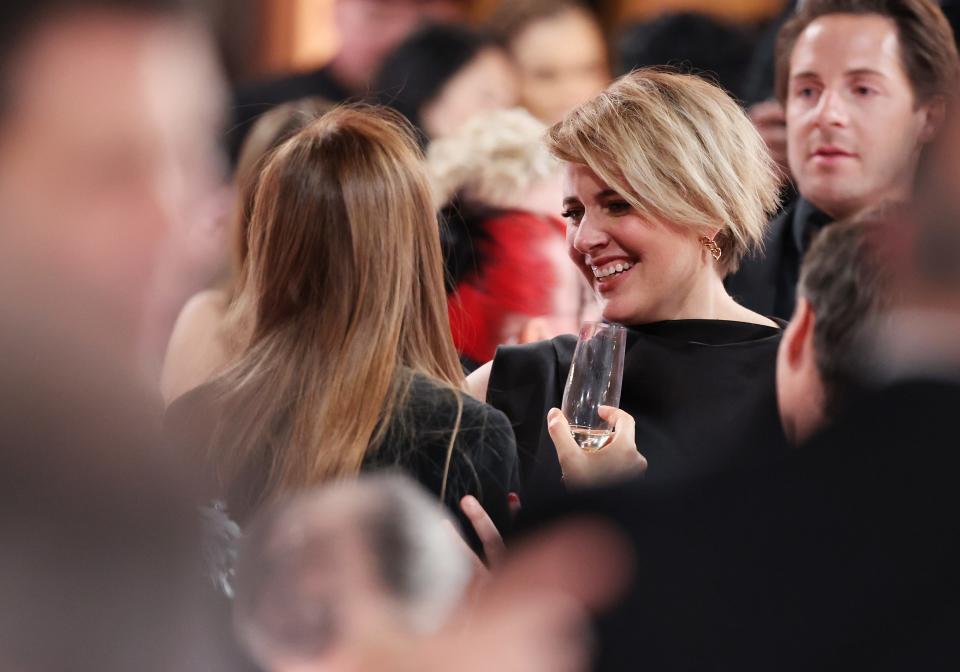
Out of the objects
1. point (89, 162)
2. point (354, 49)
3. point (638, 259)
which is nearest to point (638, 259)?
point (638, 259)

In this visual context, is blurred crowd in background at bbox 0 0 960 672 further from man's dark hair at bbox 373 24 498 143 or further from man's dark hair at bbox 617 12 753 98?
man's dark hair at bbox 617 12 753 98

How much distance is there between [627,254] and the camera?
2.13 m

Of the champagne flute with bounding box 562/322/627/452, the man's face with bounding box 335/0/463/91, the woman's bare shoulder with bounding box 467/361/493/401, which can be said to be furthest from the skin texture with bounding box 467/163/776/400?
the man's face with bounding box 335/0/463/91

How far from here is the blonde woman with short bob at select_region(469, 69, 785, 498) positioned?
205 cm

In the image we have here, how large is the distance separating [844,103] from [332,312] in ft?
4.27

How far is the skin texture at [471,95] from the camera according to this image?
158 inches

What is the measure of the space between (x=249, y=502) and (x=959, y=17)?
2.05m

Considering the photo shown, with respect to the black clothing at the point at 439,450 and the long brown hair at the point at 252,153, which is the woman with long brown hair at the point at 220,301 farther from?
the black clothing at the point at 439,450

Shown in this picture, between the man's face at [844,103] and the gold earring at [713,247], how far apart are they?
0.45 metres

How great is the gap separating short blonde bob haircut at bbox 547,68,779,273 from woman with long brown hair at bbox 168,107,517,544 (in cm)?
29

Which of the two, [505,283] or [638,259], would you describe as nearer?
[638,259]

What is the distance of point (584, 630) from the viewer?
77cm

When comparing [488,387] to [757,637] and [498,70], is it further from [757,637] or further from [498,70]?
[498,70]

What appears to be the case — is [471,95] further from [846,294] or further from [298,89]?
[846,294]
